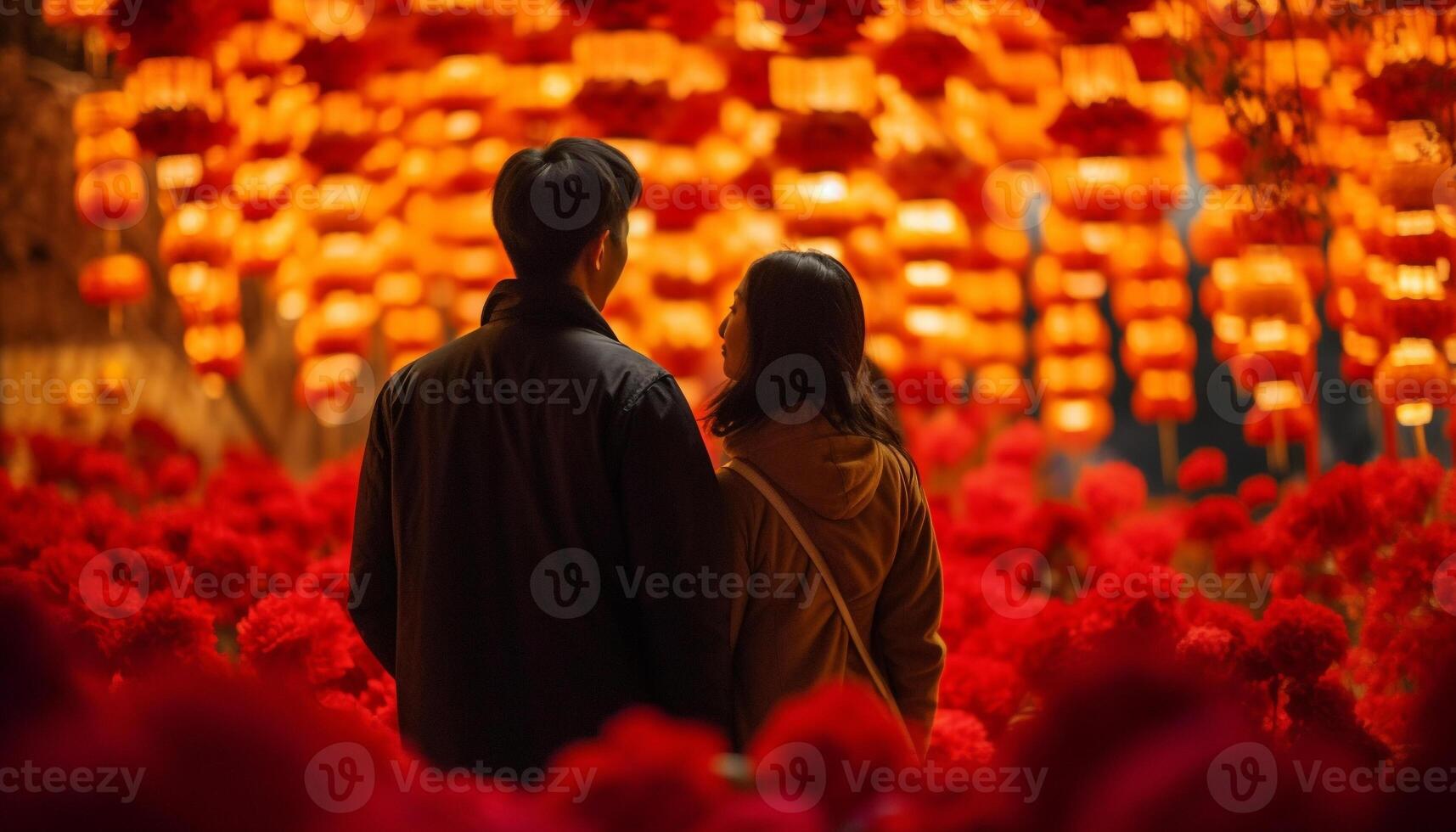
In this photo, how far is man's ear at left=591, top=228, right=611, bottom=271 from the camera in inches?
68.3

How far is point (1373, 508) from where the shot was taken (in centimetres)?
233

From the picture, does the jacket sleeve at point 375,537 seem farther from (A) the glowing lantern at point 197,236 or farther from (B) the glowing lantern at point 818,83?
(A) the glowing lantern at point 197,236

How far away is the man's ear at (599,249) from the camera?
→ 174 centimetres

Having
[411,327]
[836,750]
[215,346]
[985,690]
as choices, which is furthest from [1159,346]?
[836,750]

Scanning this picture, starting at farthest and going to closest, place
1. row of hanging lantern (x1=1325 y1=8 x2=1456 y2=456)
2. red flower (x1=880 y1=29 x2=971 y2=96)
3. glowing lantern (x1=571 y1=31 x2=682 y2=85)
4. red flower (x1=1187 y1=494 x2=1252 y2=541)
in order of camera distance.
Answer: red flower (x1=880 y1=29 x2=971 y2=96), glowing lantern (x1=571 y1=31 x2=682 y2=85), red flower (x1=1187 y1=494 x2=1252 y2=541), row of hanging lantern (x1=1325 y1=8 x2=1456 y2=456)

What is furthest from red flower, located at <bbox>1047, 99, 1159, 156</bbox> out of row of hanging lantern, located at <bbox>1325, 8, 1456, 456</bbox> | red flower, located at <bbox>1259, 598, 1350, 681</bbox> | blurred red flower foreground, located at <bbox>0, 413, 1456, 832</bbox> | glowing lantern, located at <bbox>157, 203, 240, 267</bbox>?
glowing lantern, located at <bbox>157, 203, 240, 267</bbox>

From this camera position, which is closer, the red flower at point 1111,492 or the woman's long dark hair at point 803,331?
the woman's long dark hair at point 803,331

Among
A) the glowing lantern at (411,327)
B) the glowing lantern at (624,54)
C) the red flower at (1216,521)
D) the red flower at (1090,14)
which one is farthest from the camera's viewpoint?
the glowing lantern at (411,327)

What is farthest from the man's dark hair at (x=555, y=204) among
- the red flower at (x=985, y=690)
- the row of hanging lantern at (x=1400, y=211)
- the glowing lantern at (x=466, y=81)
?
the glowing lantern at (x=466, y=81)

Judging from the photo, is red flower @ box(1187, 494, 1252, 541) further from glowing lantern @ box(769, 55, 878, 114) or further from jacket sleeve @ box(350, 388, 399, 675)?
jacket sleeve @ box(350, 388, 399, 675)

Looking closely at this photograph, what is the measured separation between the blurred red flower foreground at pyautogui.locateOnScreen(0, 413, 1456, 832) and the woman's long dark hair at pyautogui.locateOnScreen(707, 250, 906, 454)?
43 cm

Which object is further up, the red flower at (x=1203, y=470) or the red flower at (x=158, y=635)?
the red flower at (x=158, y=635)

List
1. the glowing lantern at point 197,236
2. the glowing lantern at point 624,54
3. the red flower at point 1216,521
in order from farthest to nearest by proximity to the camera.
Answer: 1. the glowing lantern at point 197,236
2. the glowing lantern at point 624,54
3. the red flower at point 1216,521

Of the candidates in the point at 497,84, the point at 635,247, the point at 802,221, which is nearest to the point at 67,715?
the point at 802,221
